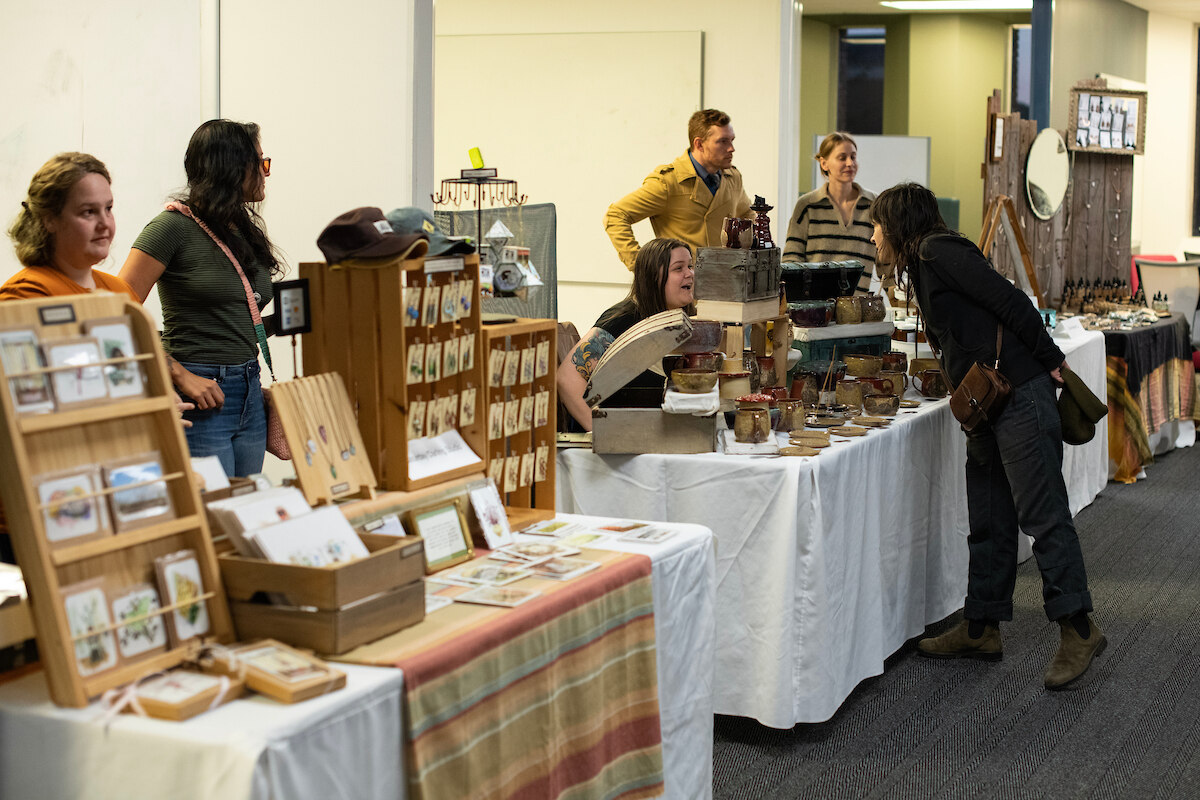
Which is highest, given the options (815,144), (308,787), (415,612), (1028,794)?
(815,144)

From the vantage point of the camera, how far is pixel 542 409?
2793 millimetres

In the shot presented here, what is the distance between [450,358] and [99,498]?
83 cm

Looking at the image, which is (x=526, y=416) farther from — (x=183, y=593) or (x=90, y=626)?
(x=90, y=626)

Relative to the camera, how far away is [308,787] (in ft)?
5.36

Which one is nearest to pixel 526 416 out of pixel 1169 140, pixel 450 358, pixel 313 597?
pixel 450 358

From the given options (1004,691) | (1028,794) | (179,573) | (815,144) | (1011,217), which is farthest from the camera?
(815,144)

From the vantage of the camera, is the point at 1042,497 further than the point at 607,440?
Yes

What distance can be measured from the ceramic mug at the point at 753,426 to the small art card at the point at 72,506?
2033 millimetres

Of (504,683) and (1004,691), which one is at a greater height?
(504,683)

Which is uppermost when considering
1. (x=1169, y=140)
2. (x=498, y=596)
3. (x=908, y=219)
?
(x=1169, y=140)

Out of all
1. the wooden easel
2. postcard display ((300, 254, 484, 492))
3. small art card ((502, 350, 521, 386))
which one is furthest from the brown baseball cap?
the wooden easel

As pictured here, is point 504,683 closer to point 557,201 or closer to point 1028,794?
point 1028,794

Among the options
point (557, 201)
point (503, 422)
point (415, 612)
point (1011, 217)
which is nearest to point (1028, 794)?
point (503, 422)

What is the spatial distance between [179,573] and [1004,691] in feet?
8.93
